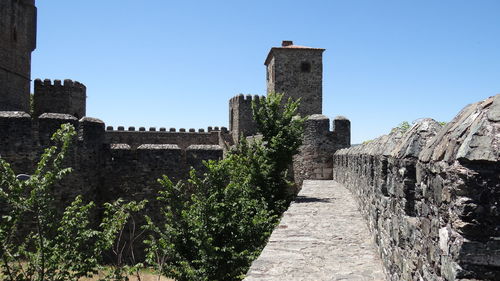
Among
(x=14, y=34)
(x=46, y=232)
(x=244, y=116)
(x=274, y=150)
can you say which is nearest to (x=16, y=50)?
(x=14, y=34)

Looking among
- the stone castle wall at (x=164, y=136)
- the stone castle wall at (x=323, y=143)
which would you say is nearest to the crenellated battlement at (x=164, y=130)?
the stone castle wall at (x=164, y=136)

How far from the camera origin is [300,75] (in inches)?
1358

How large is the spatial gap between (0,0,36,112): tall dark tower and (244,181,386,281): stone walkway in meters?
19.5

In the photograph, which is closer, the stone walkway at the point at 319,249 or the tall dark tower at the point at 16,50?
the stone walkway at the point at 319,249

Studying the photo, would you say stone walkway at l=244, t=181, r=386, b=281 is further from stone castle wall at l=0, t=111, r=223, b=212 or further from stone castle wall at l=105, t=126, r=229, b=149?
stone castle wall at l=105, t=126, r=229, b=149

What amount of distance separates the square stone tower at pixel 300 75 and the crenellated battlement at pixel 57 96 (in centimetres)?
1470

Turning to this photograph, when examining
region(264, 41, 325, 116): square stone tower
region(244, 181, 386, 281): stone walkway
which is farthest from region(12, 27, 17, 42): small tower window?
region(244, 181, 386, 281): stone walkway

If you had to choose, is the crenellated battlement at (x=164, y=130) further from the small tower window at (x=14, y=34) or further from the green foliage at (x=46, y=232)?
the green foliage at (x=46, y=232)

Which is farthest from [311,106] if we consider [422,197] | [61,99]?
[422,197]

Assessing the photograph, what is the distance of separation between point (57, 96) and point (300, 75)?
17.9 m

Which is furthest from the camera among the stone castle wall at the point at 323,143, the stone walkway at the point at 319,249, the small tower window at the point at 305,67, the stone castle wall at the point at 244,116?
the small tower window at the point at 305,67

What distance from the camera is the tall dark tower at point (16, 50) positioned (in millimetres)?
22047

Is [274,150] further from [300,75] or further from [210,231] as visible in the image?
[300,75]

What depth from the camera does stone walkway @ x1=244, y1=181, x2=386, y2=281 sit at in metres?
4.74
